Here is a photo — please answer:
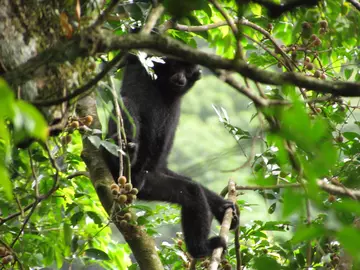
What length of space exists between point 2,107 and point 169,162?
5.33 meters

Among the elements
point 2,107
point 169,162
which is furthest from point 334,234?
point 169,162

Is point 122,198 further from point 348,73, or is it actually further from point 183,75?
point 183,75

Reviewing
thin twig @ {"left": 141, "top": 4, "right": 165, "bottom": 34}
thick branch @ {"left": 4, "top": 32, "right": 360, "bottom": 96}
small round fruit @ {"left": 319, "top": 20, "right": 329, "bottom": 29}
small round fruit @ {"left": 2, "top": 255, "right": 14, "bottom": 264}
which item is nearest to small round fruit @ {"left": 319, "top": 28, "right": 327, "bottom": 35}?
small round fruit @ {"left": 319, "top": 20, "right": 329, "bottom": 29}

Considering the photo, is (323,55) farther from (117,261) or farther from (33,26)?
(33,26)

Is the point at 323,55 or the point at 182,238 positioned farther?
the point at 182,238

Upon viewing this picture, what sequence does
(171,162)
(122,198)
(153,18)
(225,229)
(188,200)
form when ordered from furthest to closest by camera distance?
(171,162) < (188,200) < (225,229) < (122,198) < (153,18)

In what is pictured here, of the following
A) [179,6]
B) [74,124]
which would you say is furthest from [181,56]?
[74,124]

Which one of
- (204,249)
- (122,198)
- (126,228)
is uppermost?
(122,198)

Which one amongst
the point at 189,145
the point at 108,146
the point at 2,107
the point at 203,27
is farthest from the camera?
the point at 189,145

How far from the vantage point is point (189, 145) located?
2062cm

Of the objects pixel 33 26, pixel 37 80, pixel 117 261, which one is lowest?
pixel 117 261

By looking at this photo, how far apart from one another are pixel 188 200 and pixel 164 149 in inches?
26.1

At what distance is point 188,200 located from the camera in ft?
18.1

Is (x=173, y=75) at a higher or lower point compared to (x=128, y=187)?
higher
